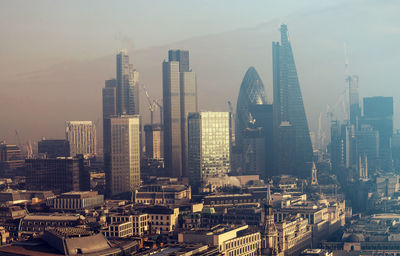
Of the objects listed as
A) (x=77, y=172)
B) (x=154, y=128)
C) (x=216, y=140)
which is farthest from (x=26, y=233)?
(x=154, y=128)

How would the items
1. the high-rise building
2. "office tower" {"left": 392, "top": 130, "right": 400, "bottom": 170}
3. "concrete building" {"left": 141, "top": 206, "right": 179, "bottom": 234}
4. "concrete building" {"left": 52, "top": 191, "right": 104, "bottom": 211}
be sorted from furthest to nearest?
the high-rise building < "office tower" {"left": 392, "top": 130, "right": 400, "bottom": 170} < "concrete building" {"left": 52, "top": 191, "right": 104, "bottom": 211} < "concrete building" {"left": 141, "top": 206, "right": 179, "bottom": 234}

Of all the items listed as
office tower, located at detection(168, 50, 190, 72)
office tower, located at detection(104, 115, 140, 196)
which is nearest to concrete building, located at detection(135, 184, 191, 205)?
office tower, located at detection(104, 115, 140, 196)

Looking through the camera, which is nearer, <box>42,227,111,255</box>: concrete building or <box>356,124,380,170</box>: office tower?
<box>42,227,111,255</box>: concrete building

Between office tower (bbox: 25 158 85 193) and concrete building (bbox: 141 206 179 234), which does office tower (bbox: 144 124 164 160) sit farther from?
concrete building (bbox: 141 206 179 234)

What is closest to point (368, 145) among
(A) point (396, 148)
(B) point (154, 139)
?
(A) point (396, 148)

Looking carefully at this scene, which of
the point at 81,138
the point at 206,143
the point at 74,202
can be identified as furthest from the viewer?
the point at 81,138

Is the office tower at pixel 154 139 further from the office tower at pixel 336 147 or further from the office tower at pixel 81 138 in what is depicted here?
the office tower at pixel 336 147

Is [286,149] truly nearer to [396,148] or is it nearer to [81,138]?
[396,148]
